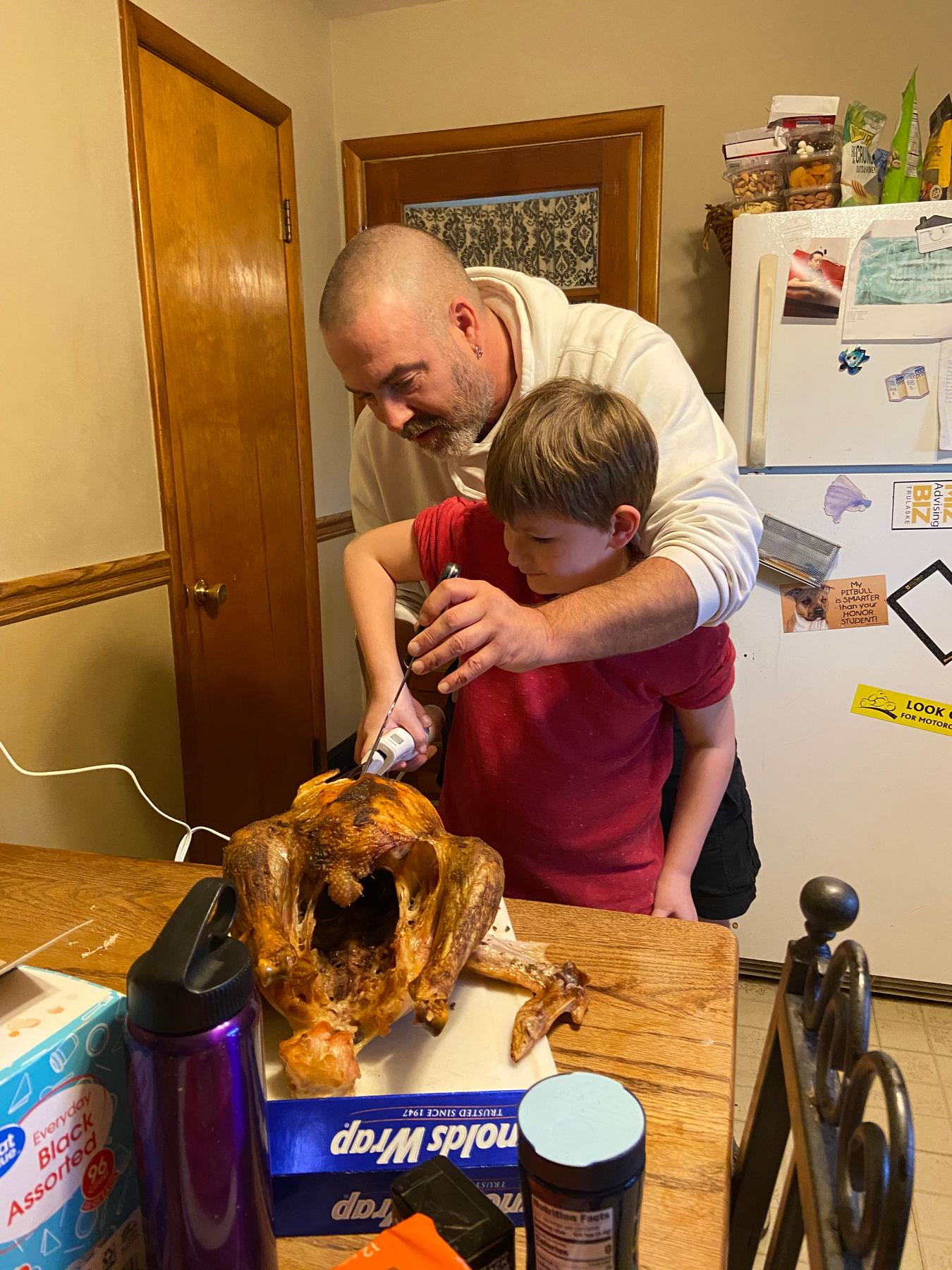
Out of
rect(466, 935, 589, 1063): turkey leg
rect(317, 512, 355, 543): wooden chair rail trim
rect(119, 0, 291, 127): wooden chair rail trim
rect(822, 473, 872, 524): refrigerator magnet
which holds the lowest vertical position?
rect(466, 935, 589, 1063): turkey leg

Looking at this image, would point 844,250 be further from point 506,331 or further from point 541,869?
point 541,869

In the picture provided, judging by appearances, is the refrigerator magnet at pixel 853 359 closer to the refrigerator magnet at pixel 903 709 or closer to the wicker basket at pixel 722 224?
the wicker basket at pixel 722 224

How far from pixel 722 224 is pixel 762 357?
1.70 feet

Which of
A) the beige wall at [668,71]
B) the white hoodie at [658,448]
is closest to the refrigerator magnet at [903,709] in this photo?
the white hoodie at [658,448]

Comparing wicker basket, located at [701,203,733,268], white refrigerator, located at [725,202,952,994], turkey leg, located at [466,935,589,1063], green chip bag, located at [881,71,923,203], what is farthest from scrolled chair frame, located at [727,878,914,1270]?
wicker basket, located at [701,203,733,268]

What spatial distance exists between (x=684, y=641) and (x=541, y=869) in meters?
0.36

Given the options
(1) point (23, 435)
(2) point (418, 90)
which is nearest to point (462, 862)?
(1) point (23, 435)

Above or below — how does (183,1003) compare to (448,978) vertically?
above

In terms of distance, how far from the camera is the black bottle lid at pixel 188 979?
45 centimetres

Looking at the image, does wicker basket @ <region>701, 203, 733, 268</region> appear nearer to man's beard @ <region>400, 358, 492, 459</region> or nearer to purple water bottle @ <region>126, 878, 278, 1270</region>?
man's beard @ <region>400, 358, 492, 459</region>

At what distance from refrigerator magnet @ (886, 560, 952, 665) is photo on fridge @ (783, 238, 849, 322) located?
633 millimetres

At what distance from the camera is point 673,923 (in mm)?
927

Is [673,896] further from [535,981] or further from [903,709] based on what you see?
[903,709]

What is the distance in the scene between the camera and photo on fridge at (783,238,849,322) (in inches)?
73.7
